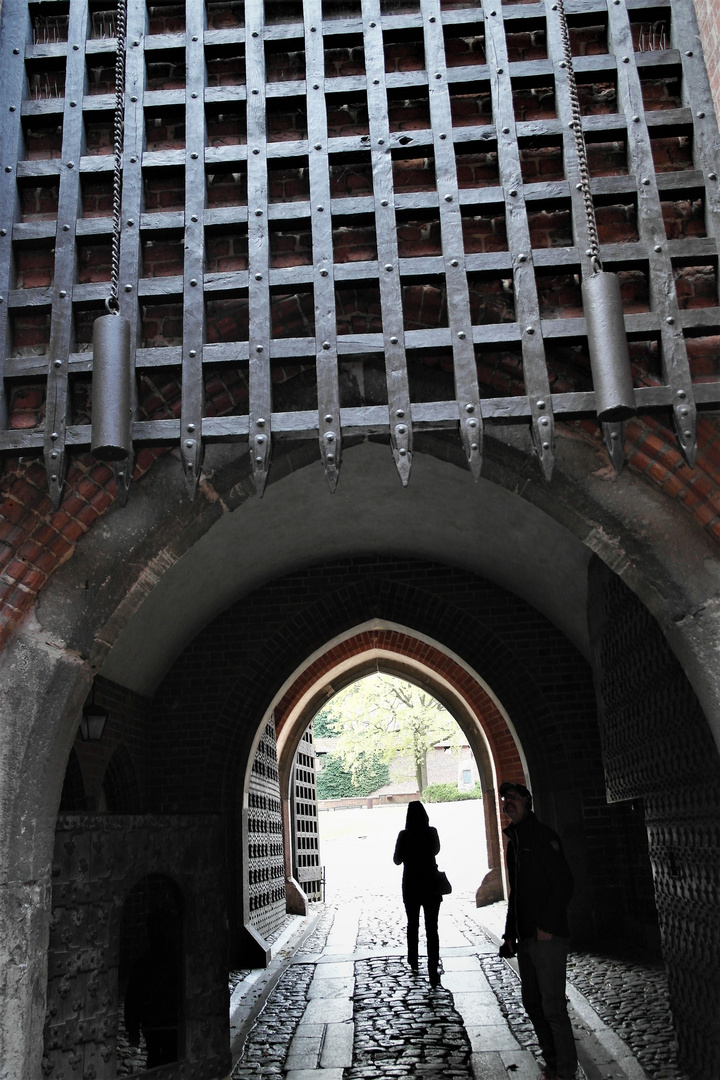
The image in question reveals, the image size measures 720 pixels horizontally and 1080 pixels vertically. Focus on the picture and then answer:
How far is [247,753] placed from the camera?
8.38 meters

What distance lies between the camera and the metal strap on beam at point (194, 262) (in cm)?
326

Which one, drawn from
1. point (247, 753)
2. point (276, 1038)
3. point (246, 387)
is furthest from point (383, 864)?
point (246, 387)

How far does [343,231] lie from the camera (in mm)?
3818

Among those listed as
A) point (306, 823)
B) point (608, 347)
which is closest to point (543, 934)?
point (608, 347)

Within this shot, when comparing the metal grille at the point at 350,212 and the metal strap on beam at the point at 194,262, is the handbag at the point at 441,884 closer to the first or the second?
the metal grille at the point at 350,212

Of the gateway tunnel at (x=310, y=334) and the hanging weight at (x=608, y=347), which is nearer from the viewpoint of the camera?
the hanging weight at (x=608, y=347)

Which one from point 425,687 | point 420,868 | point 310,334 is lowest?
point 420,868

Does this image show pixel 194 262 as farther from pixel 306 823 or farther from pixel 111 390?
pixel 306 823

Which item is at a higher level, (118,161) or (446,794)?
(118,161)

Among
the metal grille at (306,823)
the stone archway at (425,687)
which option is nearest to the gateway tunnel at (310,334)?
the stone archway at (425,687)

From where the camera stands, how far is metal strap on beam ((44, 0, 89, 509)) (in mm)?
3293

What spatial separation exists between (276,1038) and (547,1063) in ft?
6.52

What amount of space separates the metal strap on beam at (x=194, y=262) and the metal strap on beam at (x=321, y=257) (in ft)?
1.43

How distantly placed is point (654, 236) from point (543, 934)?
10.4 ft
